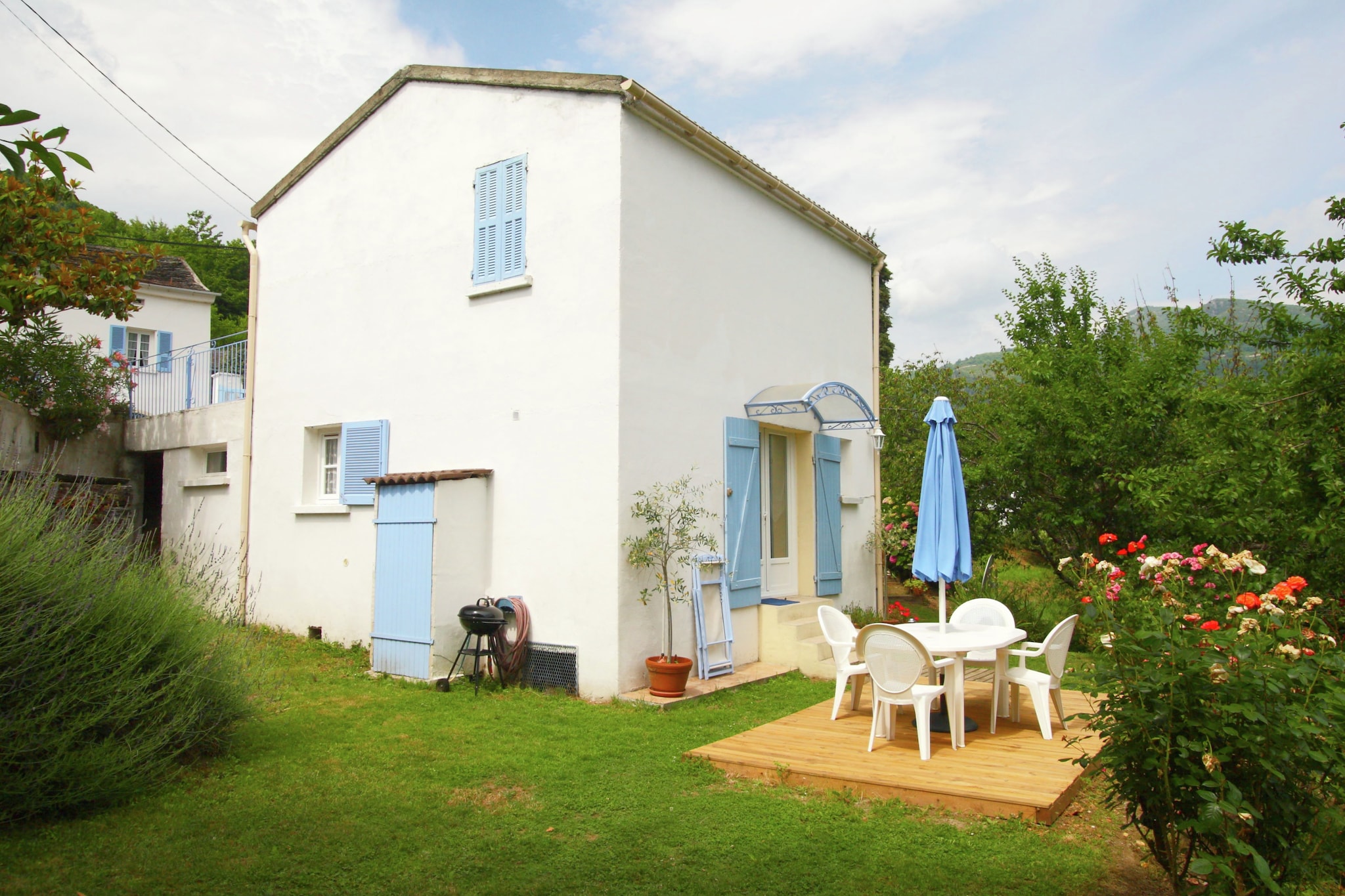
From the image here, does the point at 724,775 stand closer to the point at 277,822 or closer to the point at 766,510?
the point at 277,822

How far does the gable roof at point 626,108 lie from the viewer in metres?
8.34

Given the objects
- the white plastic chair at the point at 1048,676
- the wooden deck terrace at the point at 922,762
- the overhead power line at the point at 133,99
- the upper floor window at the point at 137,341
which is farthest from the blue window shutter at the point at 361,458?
the upper floor window at the point at 137,341

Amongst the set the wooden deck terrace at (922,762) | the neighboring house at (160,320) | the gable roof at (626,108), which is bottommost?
the wooden deck terrace at (922,762)

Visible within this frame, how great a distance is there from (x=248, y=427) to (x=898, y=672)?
938 cm

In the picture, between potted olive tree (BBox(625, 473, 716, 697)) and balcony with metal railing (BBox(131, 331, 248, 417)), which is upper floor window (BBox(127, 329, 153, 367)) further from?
potted olive tree (BBox(625, 473, 716, 697))

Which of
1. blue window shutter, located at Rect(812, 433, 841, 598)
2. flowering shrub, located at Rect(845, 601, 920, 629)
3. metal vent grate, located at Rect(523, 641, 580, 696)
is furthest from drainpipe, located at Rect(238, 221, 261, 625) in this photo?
flowering shrub, located at Rect(845, 601, 920, 629)

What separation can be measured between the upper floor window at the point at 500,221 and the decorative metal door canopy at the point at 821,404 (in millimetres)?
2953

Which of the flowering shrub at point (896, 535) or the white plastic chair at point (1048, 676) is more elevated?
the flowering shrub at point (896, 535)

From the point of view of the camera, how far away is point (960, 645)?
622 centimetres

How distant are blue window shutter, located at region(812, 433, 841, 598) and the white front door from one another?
0.28 meters

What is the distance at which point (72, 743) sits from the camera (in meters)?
4.64

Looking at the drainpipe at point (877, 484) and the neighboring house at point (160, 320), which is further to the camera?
the neighboring house at point (160, 320)

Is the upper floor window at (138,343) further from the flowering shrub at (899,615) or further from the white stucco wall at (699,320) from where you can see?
the flowering shrub at (899,615)

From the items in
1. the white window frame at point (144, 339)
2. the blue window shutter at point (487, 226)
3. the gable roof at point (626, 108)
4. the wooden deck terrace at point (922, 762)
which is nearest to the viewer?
the wooden deck terrace at point (922, 762)
